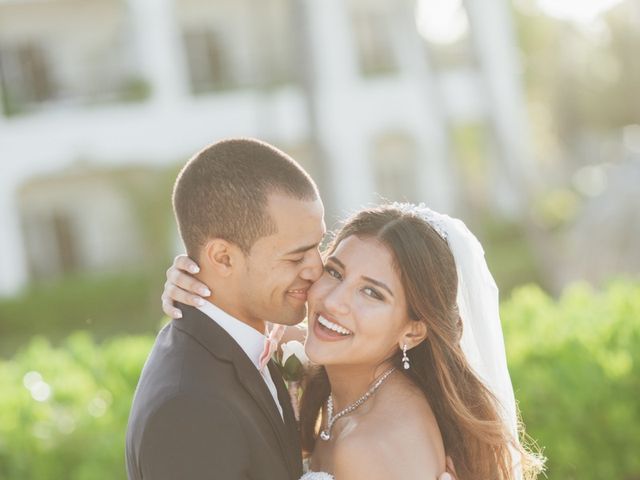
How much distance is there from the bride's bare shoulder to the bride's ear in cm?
19

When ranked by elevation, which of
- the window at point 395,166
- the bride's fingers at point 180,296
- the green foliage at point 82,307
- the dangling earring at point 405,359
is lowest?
the green foliage at point 82,307

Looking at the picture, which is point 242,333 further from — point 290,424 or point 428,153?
point 428,153

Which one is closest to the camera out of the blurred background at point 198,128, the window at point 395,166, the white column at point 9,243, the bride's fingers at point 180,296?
the bride's fingers at point 180,296

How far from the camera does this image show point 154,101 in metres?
21.9

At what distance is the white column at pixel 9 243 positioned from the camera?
2102 cm

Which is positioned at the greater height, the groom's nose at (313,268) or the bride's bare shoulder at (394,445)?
the groom's nose at (313,268)

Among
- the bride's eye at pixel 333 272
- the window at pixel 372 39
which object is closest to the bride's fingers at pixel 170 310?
the bride's eye at pixel 333 272

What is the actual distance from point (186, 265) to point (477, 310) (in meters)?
1.06

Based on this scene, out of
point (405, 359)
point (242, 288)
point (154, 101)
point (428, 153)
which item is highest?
point (242, 288)

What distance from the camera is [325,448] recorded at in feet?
10.9

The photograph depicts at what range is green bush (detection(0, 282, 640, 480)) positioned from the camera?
4664 millimetres

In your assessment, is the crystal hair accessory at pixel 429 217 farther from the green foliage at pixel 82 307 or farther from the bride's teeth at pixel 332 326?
the green foliage at pixel 82 307

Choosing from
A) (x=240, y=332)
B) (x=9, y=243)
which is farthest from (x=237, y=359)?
(x=9, y=243)

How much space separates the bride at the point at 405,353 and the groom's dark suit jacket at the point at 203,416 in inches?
6.3
